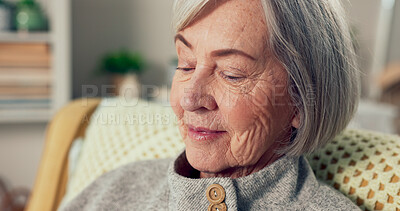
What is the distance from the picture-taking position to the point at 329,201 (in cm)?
75

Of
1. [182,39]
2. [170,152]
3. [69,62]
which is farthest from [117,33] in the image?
[182,39]

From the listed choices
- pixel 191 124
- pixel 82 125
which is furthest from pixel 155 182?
pixel 82 125

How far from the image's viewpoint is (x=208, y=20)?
0.72 metres

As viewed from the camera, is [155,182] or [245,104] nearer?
[245,104]

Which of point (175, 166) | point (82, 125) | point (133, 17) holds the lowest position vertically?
point (82, 125)

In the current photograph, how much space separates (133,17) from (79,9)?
0.36 meters

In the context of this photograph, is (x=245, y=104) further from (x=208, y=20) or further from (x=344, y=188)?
(x=344, y=188)

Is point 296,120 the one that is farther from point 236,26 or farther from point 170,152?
point 170,152

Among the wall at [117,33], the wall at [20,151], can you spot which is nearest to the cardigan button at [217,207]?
the wall at [117,33]

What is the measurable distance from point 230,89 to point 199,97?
0.19ft

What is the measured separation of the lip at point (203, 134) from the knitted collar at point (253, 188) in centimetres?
8

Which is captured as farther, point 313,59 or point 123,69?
point 123,69

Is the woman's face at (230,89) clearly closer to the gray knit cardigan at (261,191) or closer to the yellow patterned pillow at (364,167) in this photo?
the gray knit cardigan at (261,191)

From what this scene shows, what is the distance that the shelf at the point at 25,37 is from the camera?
88.9 inches
